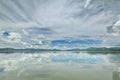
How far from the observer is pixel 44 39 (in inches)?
95.4

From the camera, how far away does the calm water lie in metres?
2.41

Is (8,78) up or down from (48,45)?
down

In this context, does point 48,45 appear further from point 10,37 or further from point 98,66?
point 98,66

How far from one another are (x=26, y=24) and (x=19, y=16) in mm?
121

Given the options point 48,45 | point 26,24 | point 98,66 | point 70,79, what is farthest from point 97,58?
point 26,24

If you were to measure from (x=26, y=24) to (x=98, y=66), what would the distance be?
0.90 m

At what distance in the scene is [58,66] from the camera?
241cm

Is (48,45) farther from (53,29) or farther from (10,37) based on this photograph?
(10,37)

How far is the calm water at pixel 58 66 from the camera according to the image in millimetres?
2412

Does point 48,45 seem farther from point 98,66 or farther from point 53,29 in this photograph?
point 98,66

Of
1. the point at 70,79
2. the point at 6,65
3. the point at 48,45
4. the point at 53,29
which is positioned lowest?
the point at 70,79

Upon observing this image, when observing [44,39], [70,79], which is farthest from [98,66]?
[44,39]

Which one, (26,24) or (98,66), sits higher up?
(26,24)

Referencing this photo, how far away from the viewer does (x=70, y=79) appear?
241cm
